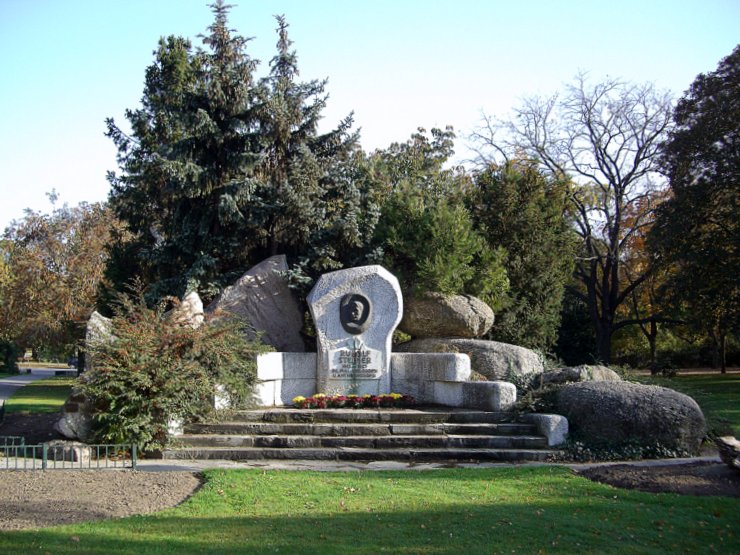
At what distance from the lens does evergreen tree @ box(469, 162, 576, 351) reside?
19469 mm

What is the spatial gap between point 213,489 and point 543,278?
45.9 ft

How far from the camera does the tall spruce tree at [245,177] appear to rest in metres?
16.4

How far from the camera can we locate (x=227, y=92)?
55.5 ft

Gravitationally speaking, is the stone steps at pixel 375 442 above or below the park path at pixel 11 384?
above

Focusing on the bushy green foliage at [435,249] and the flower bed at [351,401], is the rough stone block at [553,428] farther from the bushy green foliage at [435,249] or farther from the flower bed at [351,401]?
the bushy green foliage at [435,249]

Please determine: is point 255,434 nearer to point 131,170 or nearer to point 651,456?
point 651,456

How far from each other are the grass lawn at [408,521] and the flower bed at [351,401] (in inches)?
171

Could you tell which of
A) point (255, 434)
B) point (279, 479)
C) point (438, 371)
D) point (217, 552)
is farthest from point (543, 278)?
point (217, 552)

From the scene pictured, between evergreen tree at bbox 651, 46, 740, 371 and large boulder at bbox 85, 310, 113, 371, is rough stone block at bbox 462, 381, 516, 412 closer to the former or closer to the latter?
large boulder at bbox 85, 310, 113, 371

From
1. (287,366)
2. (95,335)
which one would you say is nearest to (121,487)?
(95,335)

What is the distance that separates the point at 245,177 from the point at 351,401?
20.9ft

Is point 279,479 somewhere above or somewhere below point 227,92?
Result: below

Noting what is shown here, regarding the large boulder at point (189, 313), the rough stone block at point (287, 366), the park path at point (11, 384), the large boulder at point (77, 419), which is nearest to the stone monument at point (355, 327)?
the rough stone block at point (287, 366)

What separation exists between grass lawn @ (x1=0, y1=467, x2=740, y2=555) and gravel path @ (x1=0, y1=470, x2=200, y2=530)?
332mm
